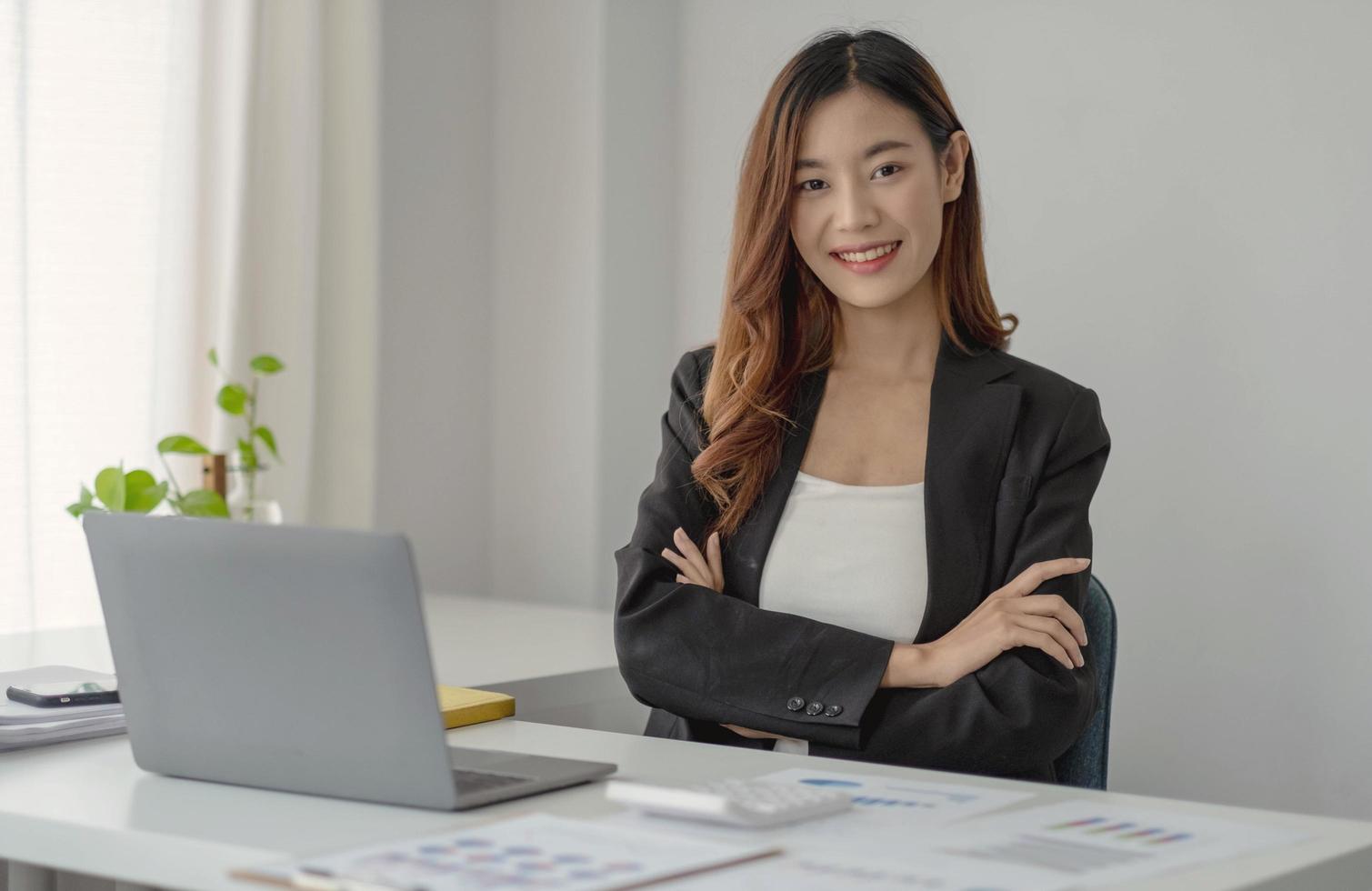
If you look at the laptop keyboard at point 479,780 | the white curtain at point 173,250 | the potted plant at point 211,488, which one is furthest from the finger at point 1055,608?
the white curtain at point 173,250

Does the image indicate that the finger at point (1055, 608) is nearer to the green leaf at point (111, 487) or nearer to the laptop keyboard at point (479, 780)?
the laptop keyboard at point (479, 780)

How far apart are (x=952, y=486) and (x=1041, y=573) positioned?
0.16 m

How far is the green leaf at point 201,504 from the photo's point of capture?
2.46 meters

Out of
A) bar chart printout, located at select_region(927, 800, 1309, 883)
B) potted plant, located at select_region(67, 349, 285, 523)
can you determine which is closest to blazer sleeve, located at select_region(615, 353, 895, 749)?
bar chart printout, located at select_region(927, 800, 1309, 883)

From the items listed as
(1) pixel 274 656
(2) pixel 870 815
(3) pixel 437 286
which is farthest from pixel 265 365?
(2) pixel 870 815

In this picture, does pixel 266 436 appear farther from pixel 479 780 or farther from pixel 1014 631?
pixel 479 780

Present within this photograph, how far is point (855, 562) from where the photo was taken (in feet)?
5.70

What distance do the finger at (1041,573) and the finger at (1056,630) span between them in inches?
1.6

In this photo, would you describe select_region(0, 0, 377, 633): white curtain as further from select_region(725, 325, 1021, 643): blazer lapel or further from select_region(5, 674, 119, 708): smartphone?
select_region(725, 325, 1021, 643): blazer lapel

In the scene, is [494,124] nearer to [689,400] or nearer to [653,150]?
[653,150]

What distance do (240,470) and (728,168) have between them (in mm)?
1175

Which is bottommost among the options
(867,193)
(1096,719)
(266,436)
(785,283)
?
(1096,719)

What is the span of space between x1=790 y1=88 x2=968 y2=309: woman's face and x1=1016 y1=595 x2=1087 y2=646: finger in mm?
414

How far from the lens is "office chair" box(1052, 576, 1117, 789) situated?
5.65 feet
